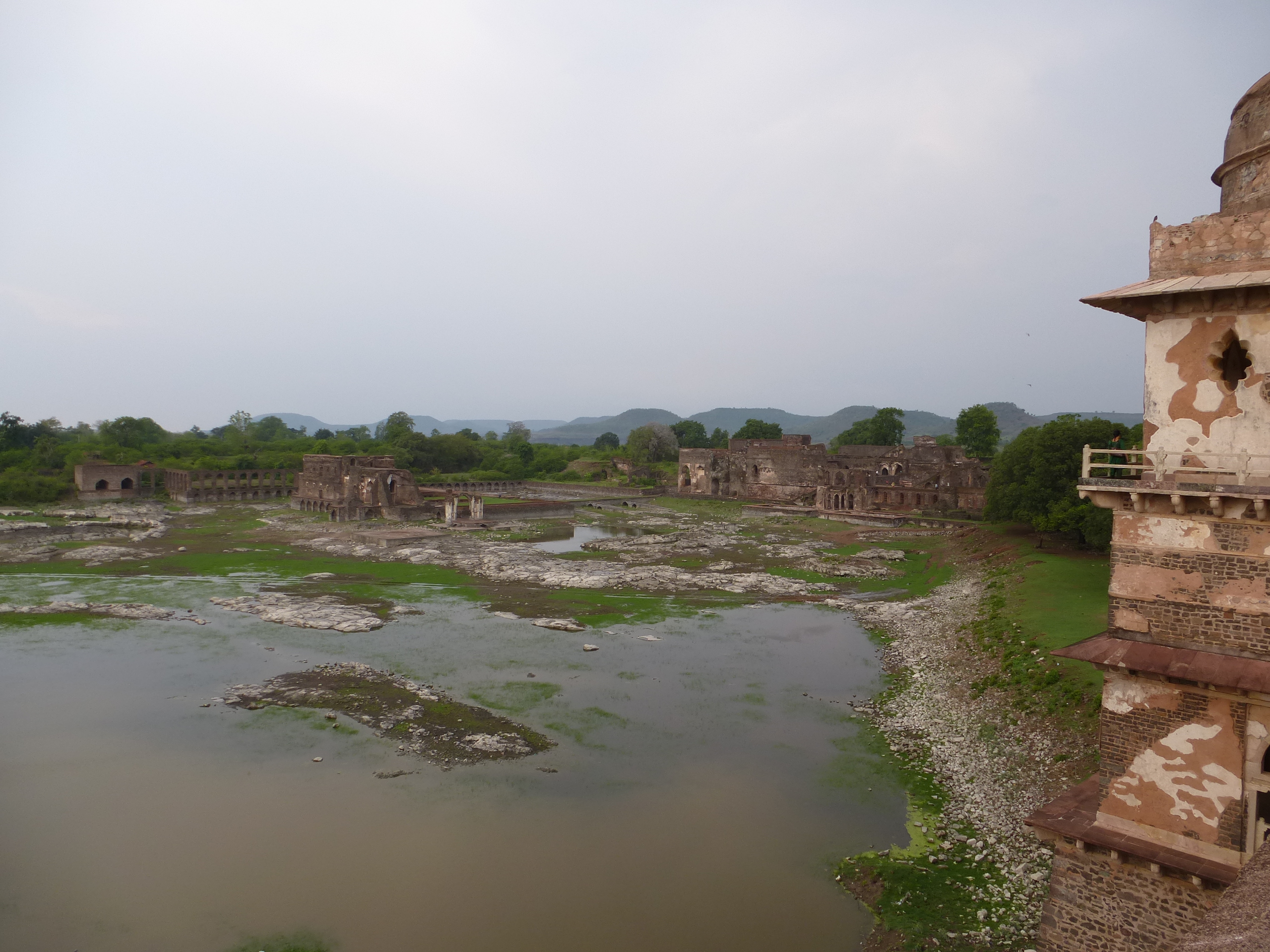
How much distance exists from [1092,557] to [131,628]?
37.0 meters

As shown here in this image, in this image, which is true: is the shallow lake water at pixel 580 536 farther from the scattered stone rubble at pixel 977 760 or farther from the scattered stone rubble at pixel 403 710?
the scattered stone rubble at pixel 977 760

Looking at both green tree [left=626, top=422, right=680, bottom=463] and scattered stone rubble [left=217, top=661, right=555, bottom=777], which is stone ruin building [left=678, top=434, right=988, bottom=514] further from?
scattered stone rubble [left=217, top=661, right=555, bottom=777]

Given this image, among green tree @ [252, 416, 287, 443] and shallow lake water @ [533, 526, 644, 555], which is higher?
green tree @ [252, 416, 287, 443]

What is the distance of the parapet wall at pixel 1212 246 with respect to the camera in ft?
30.6

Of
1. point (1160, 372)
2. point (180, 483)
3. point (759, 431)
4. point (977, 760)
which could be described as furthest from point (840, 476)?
point (180, 483)

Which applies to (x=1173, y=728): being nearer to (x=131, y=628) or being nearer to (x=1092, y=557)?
(x=1092, y=557)

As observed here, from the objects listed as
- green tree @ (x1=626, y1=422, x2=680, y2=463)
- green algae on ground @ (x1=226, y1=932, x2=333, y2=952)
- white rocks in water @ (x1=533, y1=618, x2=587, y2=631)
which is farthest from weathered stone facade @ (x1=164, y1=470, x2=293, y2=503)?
green algae on ground @ (x1=226, y1=932, x2=333, y2=952)

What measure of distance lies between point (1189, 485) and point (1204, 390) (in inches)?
47.7

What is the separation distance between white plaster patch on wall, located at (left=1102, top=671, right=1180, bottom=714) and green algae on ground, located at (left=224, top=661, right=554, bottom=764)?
38.9ft

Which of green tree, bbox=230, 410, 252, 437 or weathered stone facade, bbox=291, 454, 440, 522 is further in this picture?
green tree, bbox=230, 410, 252, 437

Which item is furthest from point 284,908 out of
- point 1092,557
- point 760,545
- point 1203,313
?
point 760,545

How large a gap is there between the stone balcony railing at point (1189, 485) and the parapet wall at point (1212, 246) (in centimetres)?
235

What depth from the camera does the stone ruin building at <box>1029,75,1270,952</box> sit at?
893 cm

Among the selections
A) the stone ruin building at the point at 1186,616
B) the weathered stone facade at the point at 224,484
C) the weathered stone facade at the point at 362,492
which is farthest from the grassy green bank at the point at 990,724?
A: the weathered stone facade at the point at 224,484
